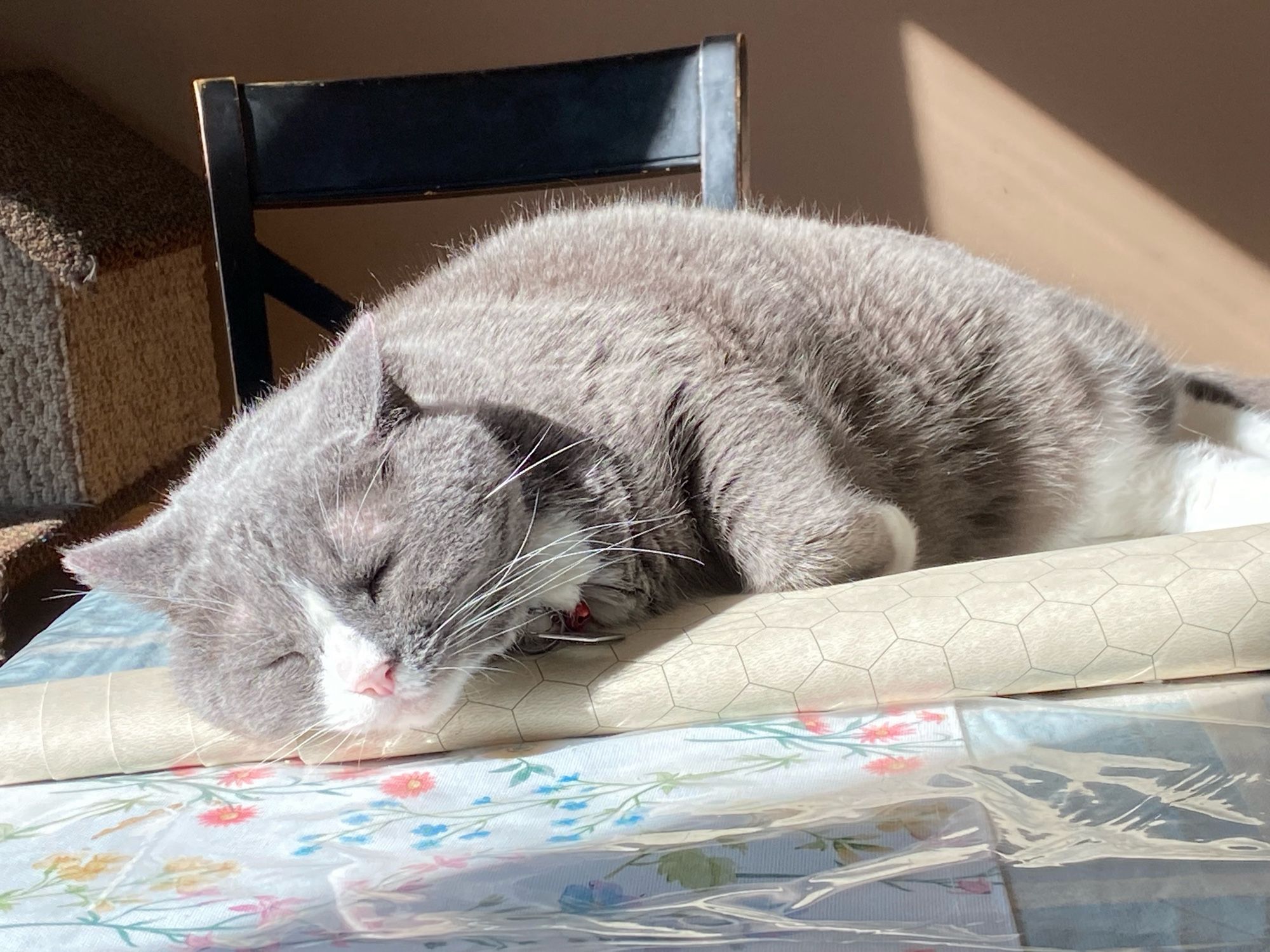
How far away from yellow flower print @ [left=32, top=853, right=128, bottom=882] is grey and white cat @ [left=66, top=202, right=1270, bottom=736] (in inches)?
6.3

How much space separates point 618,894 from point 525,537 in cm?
37

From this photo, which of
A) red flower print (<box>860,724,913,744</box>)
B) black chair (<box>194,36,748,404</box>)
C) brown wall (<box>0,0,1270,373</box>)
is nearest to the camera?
red flower print (<box>860,724,913,744</box>)

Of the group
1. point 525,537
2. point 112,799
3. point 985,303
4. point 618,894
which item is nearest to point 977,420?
point 985,303

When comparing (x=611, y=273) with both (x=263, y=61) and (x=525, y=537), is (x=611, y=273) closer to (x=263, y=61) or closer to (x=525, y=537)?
(x=525, y=537)

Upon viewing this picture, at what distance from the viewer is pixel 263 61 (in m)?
2.37

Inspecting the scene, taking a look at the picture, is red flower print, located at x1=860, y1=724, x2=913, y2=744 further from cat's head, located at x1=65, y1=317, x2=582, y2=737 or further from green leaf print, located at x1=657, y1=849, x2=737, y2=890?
cat's head, located at x1=65, y1=317, x2=582, y2=737

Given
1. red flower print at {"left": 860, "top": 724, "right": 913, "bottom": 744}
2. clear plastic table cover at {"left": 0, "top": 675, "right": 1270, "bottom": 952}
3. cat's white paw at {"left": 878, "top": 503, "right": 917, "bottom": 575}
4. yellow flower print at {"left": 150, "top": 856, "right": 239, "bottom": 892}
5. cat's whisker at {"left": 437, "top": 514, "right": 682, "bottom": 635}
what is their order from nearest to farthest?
clear plastic table cover at {"left": 0, "top": 675, "right": 1270, "bottom": 952} < yellow flower print at {"left": 150, "top": 856, "right": 239, "bottom": 892} < red flower print at {"left": 860, "top": 724, "right": 913, "bottom": 744} < cat's whisker at {"left": 437, "top": 514, "right": 682, "bottom": 635} < cat's white paw at {"left": 878, "top": 503, "right": 917, "bottom": 575}

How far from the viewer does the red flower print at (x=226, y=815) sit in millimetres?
816

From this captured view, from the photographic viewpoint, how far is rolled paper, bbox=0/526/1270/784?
2.73 ft

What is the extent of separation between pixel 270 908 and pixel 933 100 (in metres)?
2.13

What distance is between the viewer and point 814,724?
0.86 metres

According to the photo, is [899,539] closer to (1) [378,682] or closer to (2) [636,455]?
(2) [636,455]

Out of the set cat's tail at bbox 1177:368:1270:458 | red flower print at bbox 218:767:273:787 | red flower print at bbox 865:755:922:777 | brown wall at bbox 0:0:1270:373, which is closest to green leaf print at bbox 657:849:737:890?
red flower print at bbox 865:755:922:777

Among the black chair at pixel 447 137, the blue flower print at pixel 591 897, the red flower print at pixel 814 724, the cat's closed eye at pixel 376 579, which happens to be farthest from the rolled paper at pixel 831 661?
→ the black chair at pixel 447 137
